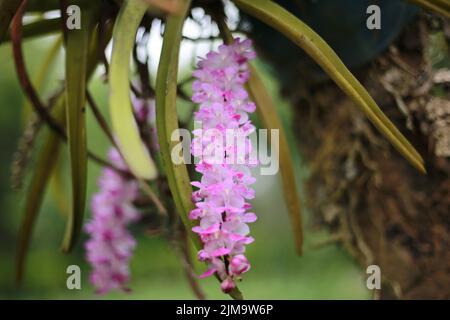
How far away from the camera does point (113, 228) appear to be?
2.65 ft

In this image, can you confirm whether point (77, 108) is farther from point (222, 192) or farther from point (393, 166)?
point (393, 166)

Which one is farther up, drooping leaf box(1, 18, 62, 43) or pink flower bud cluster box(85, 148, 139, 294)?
drooping leaf box(1, 18, 62, 43)

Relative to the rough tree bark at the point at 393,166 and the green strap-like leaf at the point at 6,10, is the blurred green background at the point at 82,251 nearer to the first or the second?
the rough tree bark at the point at 393,166

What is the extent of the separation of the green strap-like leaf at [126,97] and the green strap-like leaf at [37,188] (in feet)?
0.99

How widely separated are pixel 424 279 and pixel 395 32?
0.33 metres

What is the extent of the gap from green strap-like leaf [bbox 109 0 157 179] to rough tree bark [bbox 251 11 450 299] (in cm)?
40

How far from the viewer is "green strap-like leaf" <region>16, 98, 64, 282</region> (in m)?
0.78

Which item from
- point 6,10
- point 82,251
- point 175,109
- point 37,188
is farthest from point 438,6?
point 82,251

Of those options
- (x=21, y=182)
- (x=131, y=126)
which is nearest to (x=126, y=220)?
(x=21, y=182)

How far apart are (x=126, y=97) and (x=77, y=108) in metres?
0.13

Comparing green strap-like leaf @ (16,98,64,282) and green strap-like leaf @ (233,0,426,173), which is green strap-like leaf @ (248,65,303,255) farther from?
green strap-like leaf @ (16,98,64,282)

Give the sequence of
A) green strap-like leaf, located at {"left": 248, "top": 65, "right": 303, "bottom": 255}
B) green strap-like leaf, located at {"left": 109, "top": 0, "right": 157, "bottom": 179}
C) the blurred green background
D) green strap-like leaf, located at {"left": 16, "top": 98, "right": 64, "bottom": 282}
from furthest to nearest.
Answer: the blurred green background
green strap-like leaf, located at {"left": 16, "top": 98, "right": 64, "bottom": 282}
green strap-like leaf, located at {"left": 248, "top": 65, "right": 303, "bottom": 255}
green strap-like leaf, located at {"left": 109, "top": 0, "right": 157, "bottom": 179}

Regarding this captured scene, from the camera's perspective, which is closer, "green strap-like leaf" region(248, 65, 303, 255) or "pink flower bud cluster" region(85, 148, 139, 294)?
"green strap-like leaf" region(248, 65, 303, 255)

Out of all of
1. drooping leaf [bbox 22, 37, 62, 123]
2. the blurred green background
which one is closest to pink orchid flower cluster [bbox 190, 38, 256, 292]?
drooping leaf [bbox 22, 37, 62, 123]
